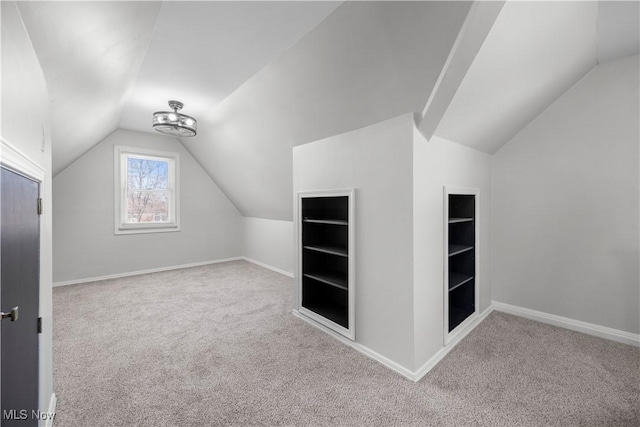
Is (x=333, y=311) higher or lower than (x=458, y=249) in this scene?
lower

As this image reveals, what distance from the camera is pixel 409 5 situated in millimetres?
1424

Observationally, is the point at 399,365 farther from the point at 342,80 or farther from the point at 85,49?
the point at 85,49

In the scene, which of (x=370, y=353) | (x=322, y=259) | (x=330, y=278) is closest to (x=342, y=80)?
(x=330, y=278)

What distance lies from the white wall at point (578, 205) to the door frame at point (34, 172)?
3803 millimetres

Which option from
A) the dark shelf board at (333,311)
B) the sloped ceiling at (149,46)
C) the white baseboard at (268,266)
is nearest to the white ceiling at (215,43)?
the sloped ceiling at (149,46)

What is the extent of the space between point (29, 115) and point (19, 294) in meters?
0.78

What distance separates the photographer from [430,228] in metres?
2.11

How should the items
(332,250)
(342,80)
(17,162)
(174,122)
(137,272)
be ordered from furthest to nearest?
1. (137,272)
2. (174,122)
3. (332,250)
4. (342,80)
5. (17,162)

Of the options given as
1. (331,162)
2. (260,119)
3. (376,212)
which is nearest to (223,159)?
(260,119)

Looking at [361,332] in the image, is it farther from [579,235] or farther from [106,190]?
[106,190]

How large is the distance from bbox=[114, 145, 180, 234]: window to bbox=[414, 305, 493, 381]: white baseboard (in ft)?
15.6

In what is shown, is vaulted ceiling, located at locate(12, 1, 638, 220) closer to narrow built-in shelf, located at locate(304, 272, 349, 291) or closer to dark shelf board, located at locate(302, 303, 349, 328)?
narrow built-in shelf, located at locate(304, 272, 349, 291)

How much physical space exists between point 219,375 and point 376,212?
171 centimetres

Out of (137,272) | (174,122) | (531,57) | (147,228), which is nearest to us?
(531,57)
